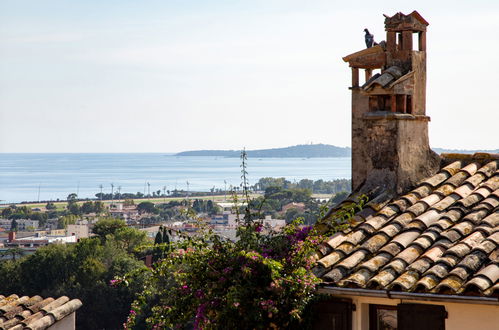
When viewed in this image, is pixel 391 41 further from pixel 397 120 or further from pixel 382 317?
pixel 382 317

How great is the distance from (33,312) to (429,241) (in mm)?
4621

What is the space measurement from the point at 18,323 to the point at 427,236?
4.51 meters

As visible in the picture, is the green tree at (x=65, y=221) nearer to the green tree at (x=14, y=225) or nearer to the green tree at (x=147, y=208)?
the green tree at (x=14, y=225)

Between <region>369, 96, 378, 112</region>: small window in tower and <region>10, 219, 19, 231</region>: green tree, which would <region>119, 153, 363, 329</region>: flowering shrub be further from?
<region>10, 219, 19, 231</region>: green tree

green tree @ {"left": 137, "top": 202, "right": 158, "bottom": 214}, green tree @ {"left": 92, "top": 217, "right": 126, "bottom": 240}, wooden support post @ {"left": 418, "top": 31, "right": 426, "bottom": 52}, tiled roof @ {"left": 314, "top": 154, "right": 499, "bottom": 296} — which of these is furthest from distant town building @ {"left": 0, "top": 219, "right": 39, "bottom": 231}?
tiled roof @ {"left": 314, "top": 154, "right": 499, "bottom": 296}

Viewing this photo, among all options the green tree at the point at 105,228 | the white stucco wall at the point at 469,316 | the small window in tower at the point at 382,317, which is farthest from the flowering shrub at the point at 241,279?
the green tree at the point at 105,228

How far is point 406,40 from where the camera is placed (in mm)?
7156

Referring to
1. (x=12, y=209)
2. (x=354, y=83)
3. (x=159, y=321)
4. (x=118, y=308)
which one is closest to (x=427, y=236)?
(x=159, y=321)

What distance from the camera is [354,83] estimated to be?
8133 mm

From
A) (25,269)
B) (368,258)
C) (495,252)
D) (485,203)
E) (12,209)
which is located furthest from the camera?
(12,209)

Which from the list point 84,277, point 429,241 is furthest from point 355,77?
point 84,277

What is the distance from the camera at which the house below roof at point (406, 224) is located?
5.14 metres

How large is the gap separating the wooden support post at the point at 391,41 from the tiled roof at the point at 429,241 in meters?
1.13

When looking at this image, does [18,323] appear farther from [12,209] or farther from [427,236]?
[12,209]
